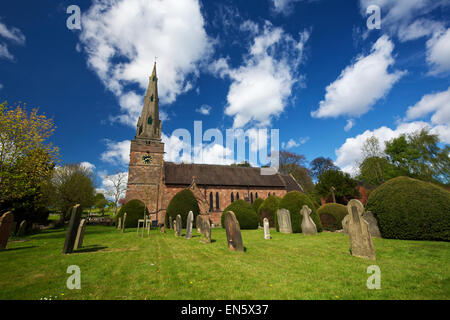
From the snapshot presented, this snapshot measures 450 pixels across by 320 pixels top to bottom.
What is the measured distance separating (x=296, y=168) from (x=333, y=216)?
91.2ft

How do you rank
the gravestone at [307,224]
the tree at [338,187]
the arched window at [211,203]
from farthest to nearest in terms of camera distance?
the arched window at [211,203] < the tree at [338,187] < the gravestone at [307,224]

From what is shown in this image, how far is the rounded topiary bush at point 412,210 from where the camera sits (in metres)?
8.99

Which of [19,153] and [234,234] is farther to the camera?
[19,153]

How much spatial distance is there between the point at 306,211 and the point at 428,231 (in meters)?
6.11

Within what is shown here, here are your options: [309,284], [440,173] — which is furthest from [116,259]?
[440,173]

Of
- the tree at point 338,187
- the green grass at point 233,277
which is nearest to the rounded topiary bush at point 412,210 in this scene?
the green grass at point 233,277

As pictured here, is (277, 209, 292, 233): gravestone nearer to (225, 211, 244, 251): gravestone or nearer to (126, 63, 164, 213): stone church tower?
(225, 211, 244, 251): gravestone

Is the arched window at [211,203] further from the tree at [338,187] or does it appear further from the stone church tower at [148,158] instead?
the tree at [338,187]

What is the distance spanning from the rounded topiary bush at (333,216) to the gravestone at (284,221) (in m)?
5.19

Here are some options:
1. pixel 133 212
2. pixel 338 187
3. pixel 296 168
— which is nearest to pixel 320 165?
pixel 296 168

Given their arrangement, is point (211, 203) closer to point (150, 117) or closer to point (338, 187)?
point (150, 117)

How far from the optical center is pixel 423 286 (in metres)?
3.89

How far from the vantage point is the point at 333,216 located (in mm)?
17438
